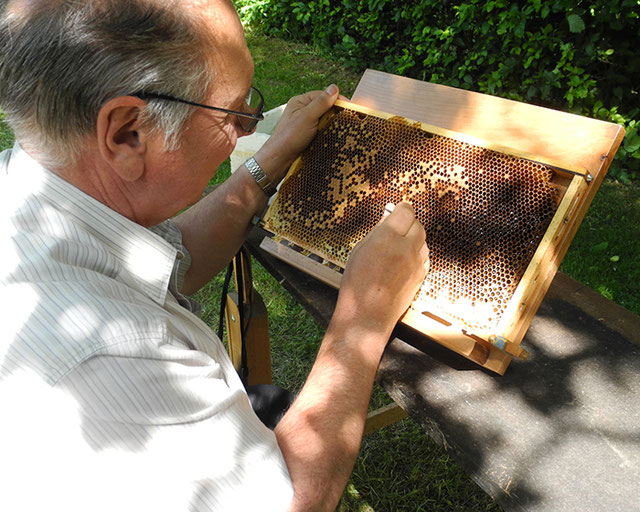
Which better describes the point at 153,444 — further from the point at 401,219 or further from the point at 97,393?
the point at 401,219

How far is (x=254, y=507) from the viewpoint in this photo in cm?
91

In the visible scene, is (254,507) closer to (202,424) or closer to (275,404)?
(202,424)

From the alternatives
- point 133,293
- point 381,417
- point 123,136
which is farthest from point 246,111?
point 381,417

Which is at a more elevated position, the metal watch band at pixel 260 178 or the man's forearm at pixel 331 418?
the metal watch band at pixel 260 178

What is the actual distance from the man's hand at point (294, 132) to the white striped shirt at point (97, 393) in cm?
76

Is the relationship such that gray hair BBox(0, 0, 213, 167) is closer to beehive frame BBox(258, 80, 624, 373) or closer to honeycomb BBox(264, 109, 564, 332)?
honeycomb BBox(264, 109, 564, 332)

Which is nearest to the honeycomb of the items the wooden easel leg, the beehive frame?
the beehive frame

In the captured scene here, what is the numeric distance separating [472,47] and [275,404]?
144 inches

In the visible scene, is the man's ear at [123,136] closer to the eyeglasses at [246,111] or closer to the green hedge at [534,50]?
the eyeglasses at [246,111]

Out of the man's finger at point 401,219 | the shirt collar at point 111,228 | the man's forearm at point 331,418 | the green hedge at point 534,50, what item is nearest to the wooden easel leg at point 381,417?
the man's forearm at point 331,418

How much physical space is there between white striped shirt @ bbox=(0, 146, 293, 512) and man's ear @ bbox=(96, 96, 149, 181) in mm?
107

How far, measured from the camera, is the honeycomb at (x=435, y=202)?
1.23 metres

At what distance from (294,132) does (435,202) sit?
549 mm

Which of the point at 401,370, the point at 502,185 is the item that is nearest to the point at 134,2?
the point at 502,185
